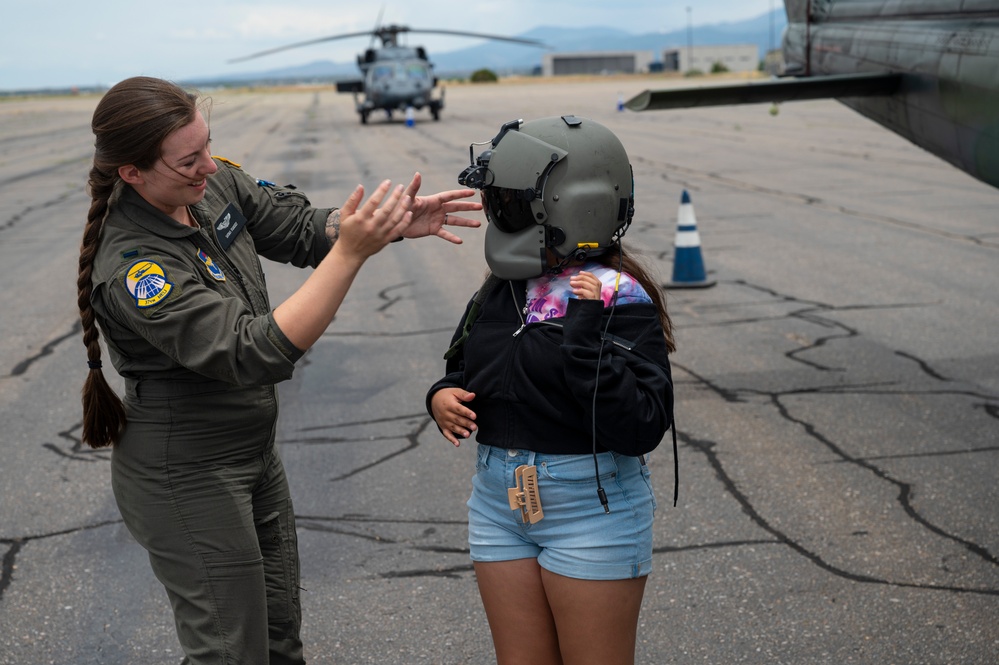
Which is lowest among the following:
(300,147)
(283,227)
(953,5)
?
(300,147)

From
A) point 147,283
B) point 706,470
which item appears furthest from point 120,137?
point 706,470

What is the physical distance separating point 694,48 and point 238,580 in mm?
138351

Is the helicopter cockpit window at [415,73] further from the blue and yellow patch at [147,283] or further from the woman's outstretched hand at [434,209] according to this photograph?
the blue and yellow patch at [147,283]

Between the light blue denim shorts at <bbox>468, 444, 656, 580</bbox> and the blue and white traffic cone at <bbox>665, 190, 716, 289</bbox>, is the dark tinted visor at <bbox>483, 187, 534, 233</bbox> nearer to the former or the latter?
the light blue denim shorts at <bbox>468, 444, 656, 580</bbox>

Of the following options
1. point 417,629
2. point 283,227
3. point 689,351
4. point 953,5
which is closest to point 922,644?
point 417,629

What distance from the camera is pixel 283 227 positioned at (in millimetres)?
3014

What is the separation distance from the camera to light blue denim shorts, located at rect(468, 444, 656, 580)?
231 centimetres

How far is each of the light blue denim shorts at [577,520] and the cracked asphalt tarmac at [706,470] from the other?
132cm

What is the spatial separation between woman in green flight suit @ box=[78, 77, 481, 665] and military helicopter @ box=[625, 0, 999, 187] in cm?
440

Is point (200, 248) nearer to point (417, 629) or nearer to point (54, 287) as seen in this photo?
point (417, 629)

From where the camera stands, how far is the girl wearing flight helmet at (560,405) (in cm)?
229

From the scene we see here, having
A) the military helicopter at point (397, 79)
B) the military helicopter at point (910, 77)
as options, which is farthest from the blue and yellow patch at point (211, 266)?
the military helicopter at point (397, 79)

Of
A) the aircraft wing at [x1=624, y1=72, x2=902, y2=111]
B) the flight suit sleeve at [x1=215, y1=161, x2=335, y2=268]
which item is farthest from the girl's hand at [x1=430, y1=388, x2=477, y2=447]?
the aircraft wing at [x1=624, y1=72, x2=902, y2=111]

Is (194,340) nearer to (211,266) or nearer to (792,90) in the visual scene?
(211,266)
